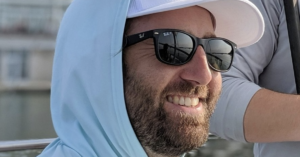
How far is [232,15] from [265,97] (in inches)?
10.9

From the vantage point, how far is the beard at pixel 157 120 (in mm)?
1275

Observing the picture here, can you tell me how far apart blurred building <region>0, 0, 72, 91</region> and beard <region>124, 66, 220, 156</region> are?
95.8 ft

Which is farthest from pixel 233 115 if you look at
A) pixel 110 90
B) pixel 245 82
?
pixel 110 90

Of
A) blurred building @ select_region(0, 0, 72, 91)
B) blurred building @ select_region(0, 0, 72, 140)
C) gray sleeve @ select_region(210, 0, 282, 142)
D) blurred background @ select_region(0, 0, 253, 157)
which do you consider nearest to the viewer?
gray sleeve @ select_region(210, 0, 282, 142)

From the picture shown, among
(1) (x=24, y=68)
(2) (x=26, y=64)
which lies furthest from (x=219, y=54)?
(2) (x=26, y=64)

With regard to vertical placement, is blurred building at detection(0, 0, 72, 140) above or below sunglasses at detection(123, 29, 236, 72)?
below

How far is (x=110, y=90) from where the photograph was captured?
126cm

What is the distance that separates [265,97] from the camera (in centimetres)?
151

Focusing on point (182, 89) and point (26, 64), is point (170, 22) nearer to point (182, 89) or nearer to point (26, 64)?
point (182, 89)

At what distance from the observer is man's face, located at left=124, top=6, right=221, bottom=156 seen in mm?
1279

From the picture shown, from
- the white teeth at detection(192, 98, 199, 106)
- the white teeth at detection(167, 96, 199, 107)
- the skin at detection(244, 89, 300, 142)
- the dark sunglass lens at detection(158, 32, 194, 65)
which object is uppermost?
the dark sunglass lens at detection(158, 32, 194, 65)

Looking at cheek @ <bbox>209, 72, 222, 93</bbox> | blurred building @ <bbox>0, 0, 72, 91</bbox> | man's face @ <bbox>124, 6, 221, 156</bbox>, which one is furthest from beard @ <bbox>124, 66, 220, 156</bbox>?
blurred building @ <bbox>0, 0, 72, 91</bbox>

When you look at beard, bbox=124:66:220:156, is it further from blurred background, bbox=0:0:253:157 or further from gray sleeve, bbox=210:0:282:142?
blurred background, bbox=0:0:253:157

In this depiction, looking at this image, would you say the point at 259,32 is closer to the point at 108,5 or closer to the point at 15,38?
the point at 108,5
